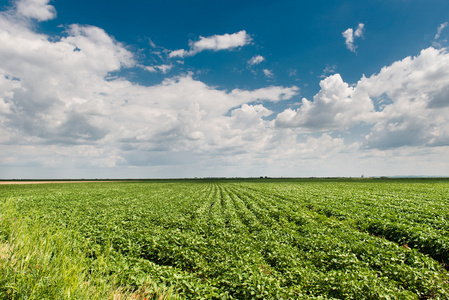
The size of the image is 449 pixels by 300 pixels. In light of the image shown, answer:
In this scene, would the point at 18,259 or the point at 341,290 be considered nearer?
Answer: the point at 18,259

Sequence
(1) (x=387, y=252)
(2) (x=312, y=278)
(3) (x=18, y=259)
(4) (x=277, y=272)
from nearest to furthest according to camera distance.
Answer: (3) (x=18, y=259), (2) (x=312, y=278), (4) (x=277, y=272), (1) (x=387, y=252)

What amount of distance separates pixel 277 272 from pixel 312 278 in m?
1.27

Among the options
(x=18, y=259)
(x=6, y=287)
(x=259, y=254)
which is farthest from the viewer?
(x=259, y=254)

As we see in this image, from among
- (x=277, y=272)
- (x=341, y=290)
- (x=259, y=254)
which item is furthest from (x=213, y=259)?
(x=341, y=290)

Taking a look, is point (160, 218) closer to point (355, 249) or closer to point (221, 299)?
point (221, 299)

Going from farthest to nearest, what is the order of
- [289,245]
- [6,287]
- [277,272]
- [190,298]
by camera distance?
[289,245] < [277,272] < [190,298] < [6,287]

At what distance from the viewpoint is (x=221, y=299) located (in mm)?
6926

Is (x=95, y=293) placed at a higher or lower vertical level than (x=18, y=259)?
lower

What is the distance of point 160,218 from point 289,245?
1094 centimetres

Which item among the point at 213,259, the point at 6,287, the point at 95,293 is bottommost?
the point at 213,259

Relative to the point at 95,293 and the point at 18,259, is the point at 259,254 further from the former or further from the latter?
the point at 18,259

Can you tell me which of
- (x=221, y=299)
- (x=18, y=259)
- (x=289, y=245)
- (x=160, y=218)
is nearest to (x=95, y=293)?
(x=18, y=259)

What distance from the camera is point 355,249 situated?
35.3 ft

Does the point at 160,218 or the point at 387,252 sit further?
the point at 160,218
